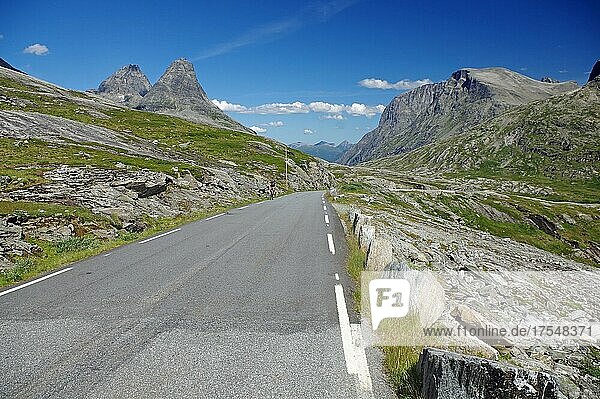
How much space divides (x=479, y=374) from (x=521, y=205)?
107m

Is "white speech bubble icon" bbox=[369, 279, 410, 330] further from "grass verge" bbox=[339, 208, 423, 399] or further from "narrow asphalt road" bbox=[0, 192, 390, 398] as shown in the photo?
"grass verge" bbox=[339, 208, 423, 399]

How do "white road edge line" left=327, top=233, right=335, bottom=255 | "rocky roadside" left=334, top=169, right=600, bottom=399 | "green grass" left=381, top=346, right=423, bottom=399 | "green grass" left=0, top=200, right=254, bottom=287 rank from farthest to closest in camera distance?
"white road edge line" left=327, top=233, right=335, bottom=255 < "green grass" left=0, top=200, right=254, bottom=287 < "green grass" left=381, top=346, right=423, bottom=399 < "rocky roadside" left=334, top=169, right=600, bottom=399

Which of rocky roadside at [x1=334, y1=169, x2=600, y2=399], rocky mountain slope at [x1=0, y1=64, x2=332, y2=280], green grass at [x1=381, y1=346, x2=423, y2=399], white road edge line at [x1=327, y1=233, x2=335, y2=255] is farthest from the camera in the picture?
rocky mountain slope at [x1=0, y1=64, x2=332, y2=280]

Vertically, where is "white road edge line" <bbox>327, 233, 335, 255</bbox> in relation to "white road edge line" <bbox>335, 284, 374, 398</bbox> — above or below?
below

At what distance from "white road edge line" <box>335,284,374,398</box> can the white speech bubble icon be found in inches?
18.9

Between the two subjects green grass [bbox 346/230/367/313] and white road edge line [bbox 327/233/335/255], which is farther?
white road edge line [bbox 327/233/335/255]

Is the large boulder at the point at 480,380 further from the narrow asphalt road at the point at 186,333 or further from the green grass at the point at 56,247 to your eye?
the green grass at the point at 56,247

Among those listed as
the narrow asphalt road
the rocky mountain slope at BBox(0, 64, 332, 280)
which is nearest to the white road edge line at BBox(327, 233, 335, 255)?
the narrow asphalt road

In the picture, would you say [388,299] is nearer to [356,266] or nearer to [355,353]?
[355,353]

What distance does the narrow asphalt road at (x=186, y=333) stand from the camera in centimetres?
523

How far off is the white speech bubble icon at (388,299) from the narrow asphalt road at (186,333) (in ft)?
1.73

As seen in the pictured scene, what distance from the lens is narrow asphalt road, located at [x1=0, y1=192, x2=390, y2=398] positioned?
523 centimetres

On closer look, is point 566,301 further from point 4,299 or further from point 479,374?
point 4,299

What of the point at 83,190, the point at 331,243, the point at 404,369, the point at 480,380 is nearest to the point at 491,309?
the point at 331,243
